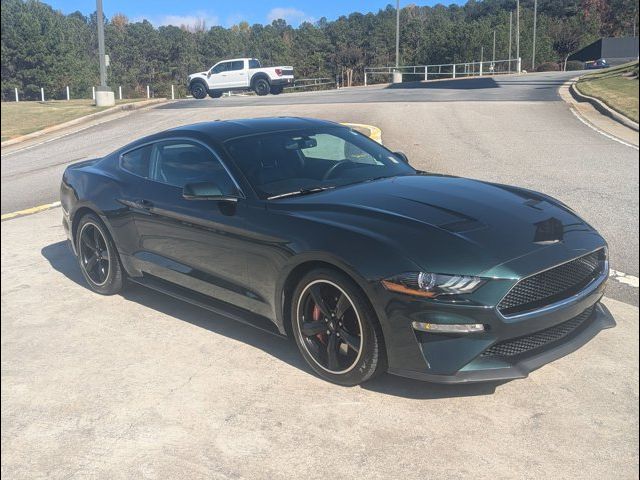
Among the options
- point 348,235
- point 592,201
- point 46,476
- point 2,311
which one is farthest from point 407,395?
point 592,201

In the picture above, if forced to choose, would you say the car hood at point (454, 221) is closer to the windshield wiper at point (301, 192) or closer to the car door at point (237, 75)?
the windshield wiper at point (301, 192)

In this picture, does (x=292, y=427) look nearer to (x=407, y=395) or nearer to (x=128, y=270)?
(x=407, y=395)

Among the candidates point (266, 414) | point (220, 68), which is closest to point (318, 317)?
point (266, 414)

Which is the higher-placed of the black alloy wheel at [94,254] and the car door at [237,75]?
the car door at [237,75]

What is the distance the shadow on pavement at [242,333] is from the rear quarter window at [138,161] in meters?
0.91

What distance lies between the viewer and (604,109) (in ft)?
52.9

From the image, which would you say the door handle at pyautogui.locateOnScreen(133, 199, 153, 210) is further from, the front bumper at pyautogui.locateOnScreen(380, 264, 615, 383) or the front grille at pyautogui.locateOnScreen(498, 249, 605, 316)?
the front grille at pyautogui.locateOnScreen(498, 249, 605, 316)

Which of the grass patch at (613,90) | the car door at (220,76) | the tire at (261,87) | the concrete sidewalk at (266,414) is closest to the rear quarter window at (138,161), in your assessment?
the concrete sidewalk at (266,414)

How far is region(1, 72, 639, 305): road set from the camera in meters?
6.44

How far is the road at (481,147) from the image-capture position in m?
6.44

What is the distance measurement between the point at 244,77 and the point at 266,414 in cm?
2940

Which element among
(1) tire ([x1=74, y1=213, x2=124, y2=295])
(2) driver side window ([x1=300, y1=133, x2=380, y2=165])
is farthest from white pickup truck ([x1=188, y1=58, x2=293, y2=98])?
(2) driver side window ([x1=300, y1=133, x2=380, y2=165])

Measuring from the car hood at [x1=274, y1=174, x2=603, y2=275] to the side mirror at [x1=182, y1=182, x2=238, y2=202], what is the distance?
14.7 inches

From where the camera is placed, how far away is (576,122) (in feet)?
48.6
